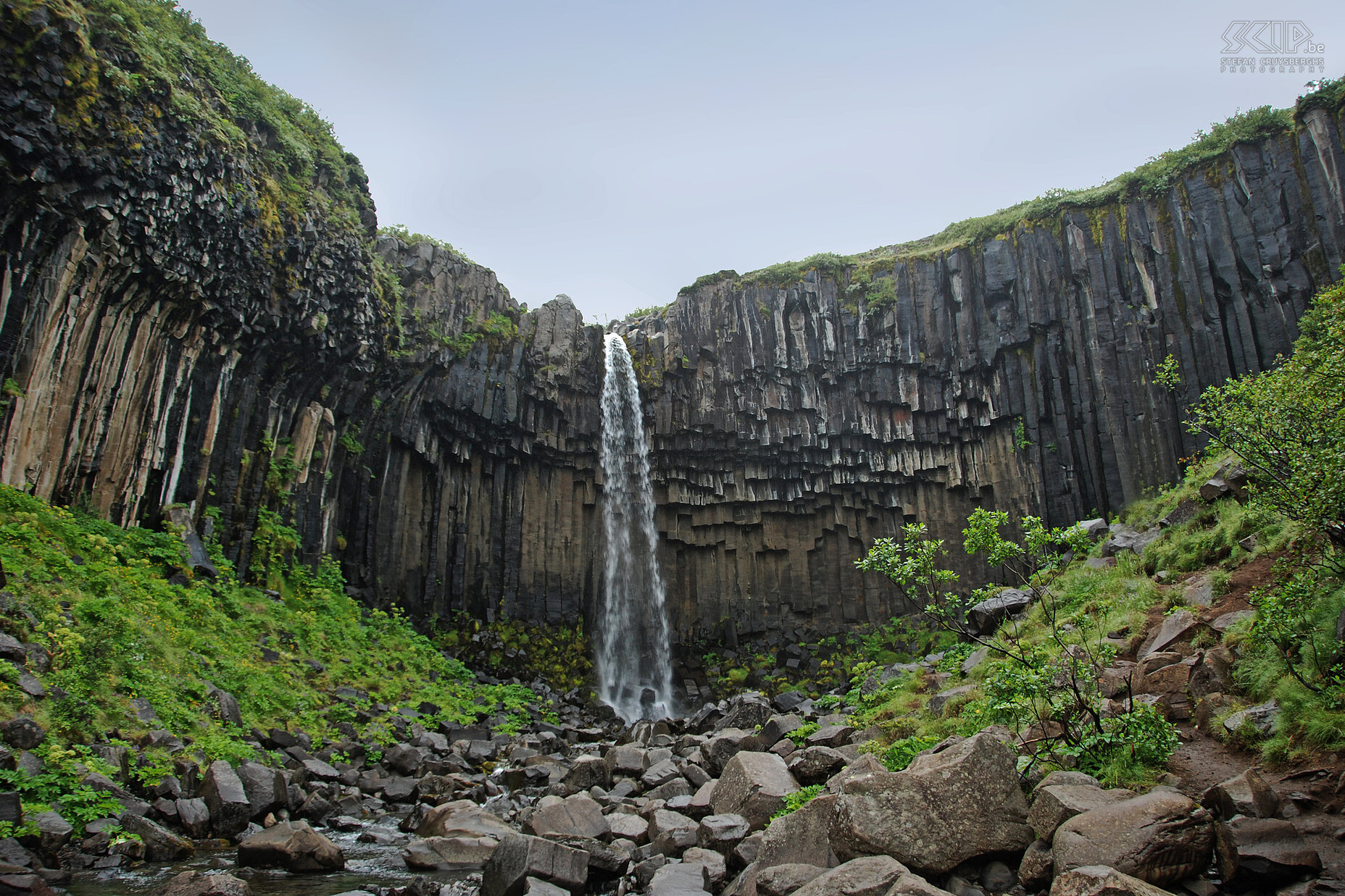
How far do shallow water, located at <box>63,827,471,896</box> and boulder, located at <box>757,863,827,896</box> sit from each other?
11.7 ft

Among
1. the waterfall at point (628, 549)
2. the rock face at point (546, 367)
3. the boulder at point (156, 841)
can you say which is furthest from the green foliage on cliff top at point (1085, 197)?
the boulder at point (156, 841)

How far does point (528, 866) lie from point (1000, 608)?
38.4ft

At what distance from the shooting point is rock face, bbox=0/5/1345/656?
13516 millimetres

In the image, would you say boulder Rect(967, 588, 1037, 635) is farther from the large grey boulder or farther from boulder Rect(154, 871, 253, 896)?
boulder Rect(154, 871, 253, 896)

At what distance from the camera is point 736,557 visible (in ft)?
93.7

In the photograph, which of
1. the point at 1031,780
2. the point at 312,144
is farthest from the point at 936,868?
the point at 312,144

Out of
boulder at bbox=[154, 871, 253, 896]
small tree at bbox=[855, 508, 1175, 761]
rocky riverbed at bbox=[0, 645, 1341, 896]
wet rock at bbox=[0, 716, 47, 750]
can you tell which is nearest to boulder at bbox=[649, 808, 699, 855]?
rocky riverbed at bbox=[0, 645, 1341, 896]

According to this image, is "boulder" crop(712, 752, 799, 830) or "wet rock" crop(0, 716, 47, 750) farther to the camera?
"boulder" crop(712, 752, 799, 830)

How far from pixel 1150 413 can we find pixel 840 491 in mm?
10347

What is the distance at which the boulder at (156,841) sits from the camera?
7.30 meters

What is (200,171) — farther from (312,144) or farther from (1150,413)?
(1150,413)

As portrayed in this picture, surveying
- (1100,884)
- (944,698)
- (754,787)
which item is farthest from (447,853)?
(944,698)

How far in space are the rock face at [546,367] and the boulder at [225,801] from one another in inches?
311

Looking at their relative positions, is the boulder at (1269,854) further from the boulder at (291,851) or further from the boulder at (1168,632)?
the boulder at (291,851)
